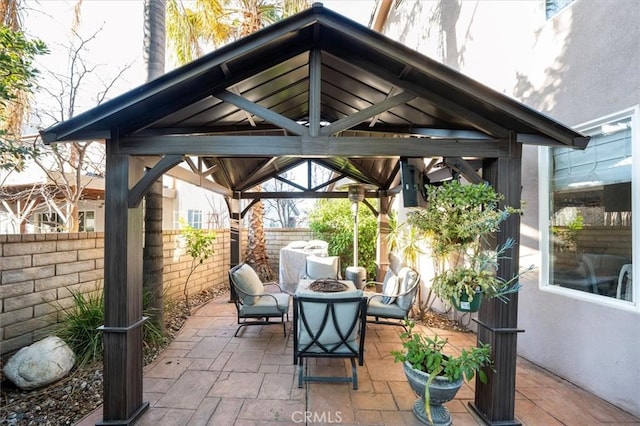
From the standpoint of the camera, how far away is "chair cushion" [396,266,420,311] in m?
4.52

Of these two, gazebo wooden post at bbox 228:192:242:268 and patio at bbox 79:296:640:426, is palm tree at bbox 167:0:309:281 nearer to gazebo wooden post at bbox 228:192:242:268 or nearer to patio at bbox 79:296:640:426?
gazebo wooden post at bbox 228:192:242:268

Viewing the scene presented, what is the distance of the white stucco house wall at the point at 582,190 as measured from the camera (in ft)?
9.70

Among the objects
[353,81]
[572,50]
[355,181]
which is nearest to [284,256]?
[355,181]

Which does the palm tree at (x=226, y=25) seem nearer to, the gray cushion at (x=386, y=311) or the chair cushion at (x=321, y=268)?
the chair cushion at (x=321, y=268)

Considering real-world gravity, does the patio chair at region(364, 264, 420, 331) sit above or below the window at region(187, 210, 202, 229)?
below

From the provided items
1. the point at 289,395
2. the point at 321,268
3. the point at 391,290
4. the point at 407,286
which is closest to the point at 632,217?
the point at 407,286

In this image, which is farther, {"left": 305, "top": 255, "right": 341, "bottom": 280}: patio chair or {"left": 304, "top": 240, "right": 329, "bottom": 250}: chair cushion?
{"left": 304, "top": 240, "right": 329, "bottom": 250}: chair cushion

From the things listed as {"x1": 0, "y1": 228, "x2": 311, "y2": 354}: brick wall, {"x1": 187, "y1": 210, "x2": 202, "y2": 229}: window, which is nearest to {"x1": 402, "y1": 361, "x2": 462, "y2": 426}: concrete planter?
{"x1": 0, "y1": 228, "x2": 311, "y2": 354}: brick wall

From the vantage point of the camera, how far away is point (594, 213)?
11.1 ft

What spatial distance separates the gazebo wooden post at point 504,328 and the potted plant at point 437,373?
0.48 feet

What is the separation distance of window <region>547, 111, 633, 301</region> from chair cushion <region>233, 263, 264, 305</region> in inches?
167

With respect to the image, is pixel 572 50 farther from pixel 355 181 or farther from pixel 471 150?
pixel 355 181

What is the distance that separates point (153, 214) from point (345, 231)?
580 cm

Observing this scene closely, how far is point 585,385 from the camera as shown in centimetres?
329
